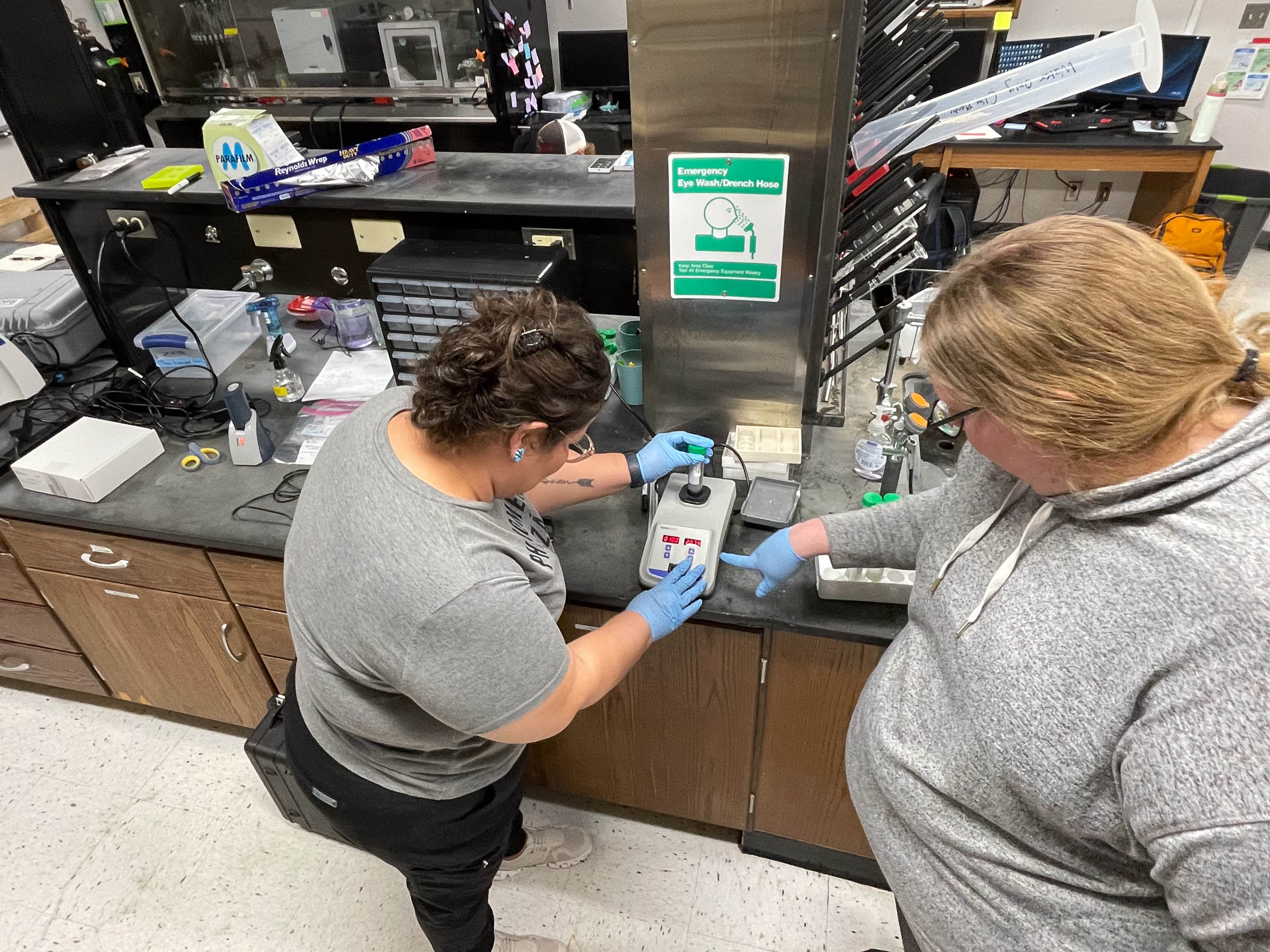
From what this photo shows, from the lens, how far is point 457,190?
1438mm

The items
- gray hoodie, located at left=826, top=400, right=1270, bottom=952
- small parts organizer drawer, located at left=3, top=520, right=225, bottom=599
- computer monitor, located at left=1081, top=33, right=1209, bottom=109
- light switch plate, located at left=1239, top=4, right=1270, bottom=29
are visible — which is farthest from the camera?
light switch plate, located at left=1239, top=4, right=1270, bottom=29

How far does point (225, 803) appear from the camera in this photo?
1.79m

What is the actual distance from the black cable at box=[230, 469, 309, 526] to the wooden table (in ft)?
9.70

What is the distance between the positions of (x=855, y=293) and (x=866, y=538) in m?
0.45

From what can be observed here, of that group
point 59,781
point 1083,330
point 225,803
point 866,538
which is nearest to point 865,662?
point 866,538

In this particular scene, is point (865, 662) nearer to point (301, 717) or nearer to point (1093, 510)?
point (1093, 510)

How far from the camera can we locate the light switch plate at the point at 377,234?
1.49m

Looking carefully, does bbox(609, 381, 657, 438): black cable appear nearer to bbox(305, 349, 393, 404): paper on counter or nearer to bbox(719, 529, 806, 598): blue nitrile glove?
bbox(719, 529, 806, 598): blue nitrile glove

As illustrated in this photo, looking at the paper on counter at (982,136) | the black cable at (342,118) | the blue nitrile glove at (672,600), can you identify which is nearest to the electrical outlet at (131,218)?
the blue nitrile glove at (672,600)

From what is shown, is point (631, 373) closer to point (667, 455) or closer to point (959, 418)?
point (667, 455)

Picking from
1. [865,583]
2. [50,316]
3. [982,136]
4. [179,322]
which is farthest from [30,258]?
[982,136]

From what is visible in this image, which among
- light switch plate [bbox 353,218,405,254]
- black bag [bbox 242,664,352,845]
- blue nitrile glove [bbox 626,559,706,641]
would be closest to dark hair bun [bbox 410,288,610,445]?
blue nitrile glove [bbox 626,559,706,641]

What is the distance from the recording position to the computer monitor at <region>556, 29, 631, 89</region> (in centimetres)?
396

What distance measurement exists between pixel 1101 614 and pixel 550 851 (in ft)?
4.49
